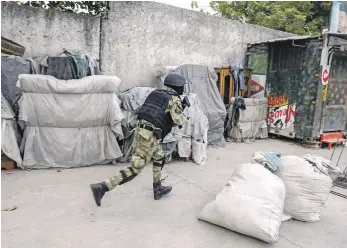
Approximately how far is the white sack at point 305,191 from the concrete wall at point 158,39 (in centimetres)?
411

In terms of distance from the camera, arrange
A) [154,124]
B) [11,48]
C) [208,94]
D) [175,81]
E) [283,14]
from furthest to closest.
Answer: [283,14] → [208,94] → [11,48] → [175,81] → [154,124]

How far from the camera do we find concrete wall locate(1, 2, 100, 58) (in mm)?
4977

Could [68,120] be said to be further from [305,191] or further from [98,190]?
[305,191]

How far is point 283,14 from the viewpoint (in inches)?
527

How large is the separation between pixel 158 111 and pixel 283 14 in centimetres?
1221

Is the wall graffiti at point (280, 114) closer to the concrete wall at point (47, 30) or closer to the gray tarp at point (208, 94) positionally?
the gray tarp at point (208, 94)

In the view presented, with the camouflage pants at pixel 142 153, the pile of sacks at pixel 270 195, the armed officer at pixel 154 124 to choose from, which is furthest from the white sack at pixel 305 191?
the camouflage pants at pixel 142 153

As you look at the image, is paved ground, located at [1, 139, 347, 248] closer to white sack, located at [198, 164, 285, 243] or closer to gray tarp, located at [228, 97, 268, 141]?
white sack, located at [198, 164, 285, 243]

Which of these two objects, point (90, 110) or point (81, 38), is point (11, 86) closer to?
point (90, 110)

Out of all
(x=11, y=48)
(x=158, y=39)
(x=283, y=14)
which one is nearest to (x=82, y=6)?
(x=158, y=39)

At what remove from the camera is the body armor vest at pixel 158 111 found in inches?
134

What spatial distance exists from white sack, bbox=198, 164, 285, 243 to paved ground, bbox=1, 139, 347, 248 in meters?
0.14

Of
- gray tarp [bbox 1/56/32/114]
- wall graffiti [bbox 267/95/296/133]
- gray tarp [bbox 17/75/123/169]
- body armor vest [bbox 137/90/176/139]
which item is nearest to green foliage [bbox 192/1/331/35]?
wall graffiti [bbox 267/95/296/133]

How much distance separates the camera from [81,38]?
560 cm
